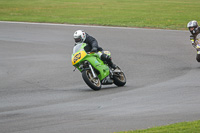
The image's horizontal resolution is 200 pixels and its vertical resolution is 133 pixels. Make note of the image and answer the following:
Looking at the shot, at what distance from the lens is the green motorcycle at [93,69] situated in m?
11.7

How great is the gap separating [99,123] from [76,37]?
15.5 ft

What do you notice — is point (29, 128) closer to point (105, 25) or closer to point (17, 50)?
point (17, 50)

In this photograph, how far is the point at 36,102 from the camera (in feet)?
34.3

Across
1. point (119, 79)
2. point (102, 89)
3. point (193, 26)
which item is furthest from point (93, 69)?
point (193, 26)

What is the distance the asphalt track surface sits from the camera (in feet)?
25.6

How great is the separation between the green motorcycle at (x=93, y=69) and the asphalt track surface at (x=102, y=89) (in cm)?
25

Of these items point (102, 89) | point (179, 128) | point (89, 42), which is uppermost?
point (89, 42)

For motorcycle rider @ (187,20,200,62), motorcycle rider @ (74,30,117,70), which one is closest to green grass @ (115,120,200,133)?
motorcycle rider @ (74,30,117,70)

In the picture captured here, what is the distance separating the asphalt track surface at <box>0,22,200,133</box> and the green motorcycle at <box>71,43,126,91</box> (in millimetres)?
252

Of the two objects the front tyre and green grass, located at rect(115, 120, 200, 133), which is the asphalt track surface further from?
green grass, located at rect(115, 120, 200, 133)

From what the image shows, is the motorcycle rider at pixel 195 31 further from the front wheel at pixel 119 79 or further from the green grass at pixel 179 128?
the green grass at pixel 179 128

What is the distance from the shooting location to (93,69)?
1202cm

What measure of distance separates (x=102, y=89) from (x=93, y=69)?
0.60 m

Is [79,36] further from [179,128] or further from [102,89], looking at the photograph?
[179,128]
